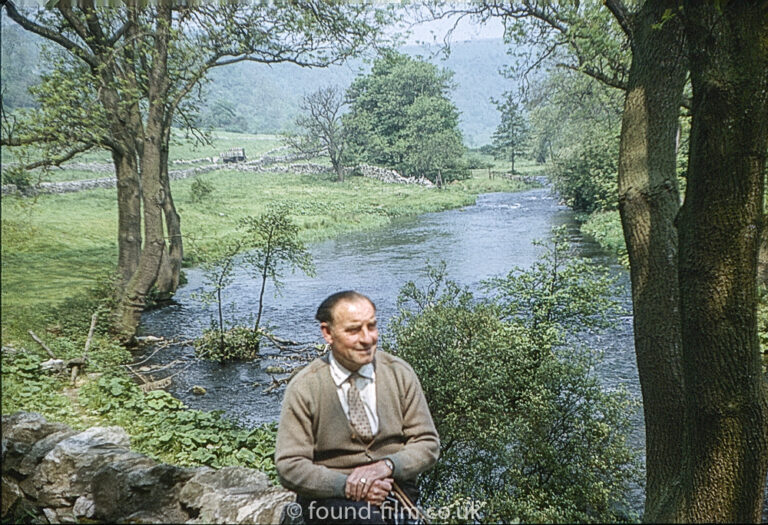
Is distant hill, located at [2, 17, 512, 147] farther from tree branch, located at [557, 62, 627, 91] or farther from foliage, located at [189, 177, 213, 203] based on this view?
tree branch, located at [557, 62, 627, 91]

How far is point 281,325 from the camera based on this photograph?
701cm

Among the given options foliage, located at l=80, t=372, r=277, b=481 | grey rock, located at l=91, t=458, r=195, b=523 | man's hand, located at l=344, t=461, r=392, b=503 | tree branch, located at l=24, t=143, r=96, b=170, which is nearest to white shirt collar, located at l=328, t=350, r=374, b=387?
man's hand, located at l=344, t=461, r=392, b=503

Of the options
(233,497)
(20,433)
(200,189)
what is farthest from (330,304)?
(200,189)

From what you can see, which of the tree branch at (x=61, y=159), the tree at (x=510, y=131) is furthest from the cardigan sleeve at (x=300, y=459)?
the tree at (x=510, y=131)

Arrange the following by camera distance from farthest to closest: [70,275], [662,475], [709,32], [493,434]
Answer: [70,275] < [493,434] < [662,475] < [709,32]

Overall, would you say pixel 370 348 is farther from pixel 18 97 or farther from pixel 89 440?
pixel 18 97

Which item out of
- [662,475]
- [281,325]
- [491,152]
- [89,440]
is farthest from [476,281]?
[89,440]

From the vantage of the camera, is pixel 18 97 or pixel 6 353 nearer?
pixel 6 353

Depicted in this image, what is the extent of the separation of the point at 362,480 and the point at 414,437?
0.26m

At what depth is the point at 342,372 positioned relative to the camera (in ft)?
7.15

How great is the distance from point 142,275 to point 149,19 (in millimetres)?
2812

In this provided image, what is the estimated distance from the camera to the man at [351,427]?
204 centimetres

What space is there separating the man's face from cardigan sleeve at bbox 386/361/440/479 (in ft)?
0.62

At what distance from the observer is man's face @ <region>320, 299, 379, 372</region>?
2.13m
